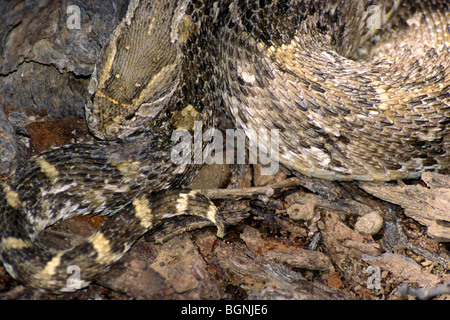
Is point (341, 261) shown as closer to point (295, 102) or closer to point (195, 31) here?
point (295, 102)

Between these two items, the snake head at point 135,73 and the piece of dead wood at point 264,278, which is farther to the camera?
the snake head at point 135,73

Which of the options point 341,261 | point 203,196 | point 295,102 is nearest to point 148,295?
point 203,196

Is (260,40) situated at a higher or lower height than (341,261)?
higher

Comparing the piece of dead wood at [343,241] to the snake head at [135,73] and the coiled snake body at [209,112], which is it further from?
the snake head at [135,73]

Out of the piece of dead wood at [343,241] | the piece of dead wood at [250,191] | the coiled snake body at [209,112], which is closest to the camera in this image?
the coiled snake body at [209,112]

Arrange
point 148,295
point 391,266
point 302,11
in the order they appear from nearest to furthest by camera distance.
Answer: point 148,295, point 391,266, point 302,11

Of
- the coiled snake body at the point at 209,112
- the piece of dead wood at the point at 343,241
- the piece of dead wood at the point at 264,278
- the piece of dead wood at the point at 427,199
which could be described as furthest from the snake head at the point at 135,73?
the piece of dead wood at the point at 427,199
